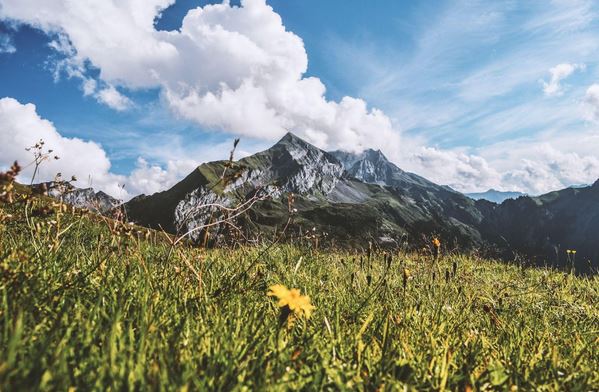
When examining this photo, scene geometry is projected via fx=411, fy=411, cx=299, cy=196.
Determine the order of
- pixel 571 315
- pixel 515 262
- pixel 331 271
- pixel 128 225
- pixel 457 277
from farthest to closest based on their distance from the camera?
pixel 515 262 → pixel 457 277 → pixel 331 271 → pixel 571 315 → pixel 128 225

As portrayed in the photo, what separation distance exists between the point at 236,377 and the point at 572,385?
2.28 m

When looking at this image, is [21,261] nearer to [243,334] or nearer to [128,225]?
[128,225]

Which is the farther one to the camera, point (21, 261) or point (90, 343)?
point (21, 261)

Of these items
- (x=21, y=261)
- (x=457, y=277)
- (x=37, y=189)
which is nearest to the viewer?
→ (x=37, y=189)

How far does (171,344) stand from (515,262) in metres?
14.1

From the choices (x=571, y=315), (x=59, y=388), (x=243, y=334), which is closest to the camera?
(x=59, y=388)

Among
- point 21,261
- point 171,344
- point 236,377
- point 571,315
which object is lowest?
point 571,315

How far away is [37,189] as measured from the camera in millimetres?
2926

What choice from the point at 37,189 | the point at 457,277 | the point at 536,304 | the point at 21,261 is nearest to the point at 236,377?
the point at 37,189

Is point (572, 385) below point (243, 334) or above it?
below

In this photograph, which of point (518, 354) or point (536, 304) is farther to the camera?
point (536, 304)

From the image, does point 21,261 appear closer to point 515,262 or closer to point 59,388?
point 59,388

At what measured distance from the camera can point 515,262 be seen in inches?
544

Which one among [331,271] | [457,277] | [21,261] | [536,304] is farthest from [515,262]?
[21,261]
